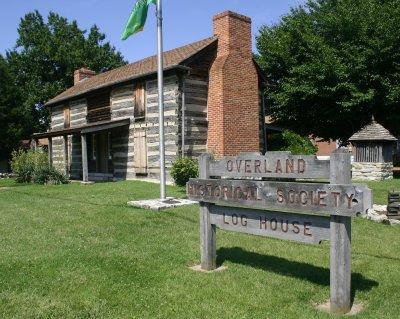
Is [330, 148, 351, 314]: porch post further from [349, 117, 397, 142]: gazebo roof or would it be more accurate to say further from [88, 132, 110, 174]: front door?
[88, 132, 110, 174]: front door

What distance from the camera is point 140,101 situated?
1905cm

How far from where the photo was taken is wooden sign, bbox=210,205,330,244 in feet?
14.8

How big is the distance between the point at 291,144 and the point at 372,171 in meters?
4.01

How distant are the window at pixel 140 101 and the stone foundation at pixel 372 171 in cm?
1022

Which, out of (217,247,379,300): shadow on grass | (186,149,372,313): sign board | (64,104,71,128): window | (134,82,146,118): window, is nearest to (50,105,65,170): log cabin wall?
(64,104,71,128): window

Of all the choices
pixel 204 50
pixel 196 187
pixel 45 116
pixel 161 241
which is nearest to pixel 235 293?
pixel 196 187

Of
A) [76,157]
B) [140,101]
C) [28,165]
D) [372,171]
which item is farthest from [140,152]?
[372,171]

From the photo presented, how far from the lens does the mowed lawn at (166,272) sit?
4445mm

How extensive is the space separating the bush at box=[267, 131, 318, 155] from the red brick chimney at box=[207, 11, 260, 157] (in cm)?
306

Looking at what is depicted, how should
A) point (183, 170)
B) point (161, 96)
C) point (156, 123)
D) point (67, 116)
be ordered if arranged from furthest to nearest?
point (67, 116) < point (156, 123) < point (183, 170) < point (161, 96)

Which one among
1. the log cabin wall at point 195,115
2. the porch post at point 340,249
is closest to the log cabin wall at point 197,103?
the log cabin wall at point 195,115

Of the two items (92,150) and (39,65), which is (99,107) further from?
(39,65)

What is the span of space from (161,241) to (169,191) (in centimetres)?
679

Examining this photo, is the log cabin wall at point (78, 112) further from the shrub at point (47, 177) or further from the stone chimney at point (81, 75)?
the stone chimney at point (81, 75)
